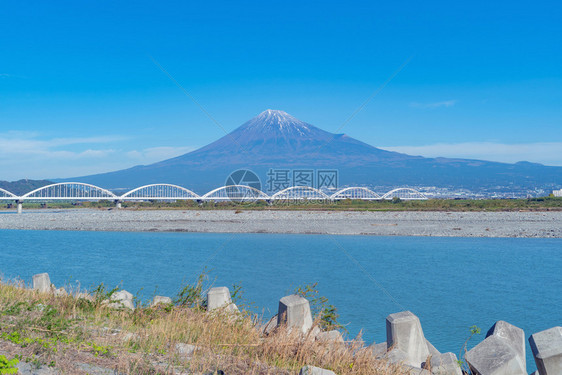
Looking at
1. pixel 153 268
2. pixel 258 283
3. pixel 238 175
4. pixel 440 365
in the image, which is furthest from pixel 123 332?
pixel 238 175

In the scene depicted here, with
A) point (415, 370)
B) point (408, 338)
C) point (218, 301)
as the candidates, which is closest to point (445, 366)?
point (415, 370)

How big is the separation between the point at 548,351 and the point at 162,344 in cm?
310

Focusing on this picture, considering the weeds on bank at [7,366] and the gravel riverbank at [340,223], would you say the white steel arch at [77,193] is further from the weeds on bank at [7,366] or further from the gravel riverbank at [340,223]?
the weeds on bank at [7,366]

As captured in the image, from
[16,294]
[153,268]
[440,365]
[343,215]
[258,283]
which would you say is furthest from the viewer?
[343,215]

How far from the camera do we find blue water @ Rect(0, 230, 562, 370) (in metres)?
10.5

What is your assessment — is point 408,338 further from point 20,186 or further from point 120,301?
point 20,186

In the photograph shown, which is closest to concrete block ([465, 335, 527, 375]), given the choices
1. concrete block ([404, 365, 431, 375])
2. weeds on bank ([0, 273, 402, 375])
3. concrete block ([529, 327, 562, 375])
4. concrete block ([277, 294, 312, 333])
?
concrete block ([529, 327, 562, 375])

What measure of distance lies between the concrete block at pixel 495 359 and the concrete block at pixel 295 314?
4.87ft

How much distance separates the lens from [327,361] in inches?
158

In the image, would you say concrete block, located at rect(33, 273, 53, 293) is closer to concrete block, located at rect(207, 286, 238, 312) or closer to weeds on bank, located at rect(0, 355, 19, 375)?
concrete block, located at rect(207, 286, 238, 312)

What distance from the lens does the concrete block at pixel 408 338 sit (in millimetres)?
4598

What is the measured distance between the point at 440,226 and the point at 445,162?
539 ft

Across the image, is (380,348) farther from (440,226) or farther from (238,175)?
(238,175)

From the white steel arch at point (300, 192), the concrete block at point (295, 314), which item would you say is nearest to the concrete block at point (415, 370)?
the concrete block at point (295, 314)
